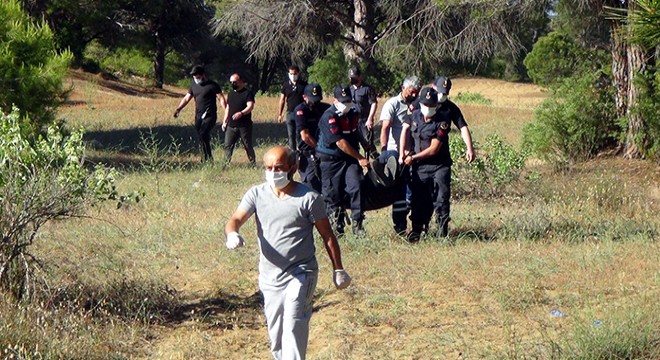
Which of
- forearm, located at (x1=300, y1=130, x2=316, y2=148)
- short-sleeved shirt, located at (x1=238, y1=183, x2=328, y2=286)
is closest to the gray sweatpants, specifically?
short-sleeved shirt, located at (x1=238, y1=183, x2=328, y2=286)

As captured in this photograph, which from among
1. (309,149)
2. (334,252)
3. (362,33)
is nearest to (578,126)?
(309,149)

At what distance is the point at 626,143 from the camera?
15711 mm

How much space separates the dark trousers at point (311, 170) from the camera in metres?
10.3

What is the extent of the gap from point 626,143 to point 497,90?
4154 cm

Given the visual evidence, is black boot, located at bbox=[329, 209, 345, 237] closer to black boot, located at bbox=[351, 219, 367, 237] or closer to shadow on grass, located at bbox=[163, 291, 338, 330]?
black boot, located at bbox=[351, 219, 367, 237]

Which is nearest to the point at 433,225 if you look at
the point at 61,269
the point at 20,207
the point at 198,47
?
the point at 61,269

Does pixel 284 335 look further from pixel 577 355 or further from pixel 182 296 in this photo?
pixel 182 296

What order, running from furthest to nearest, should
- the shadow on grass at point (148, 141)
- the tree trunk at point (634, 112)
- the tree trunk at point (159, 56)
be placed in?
the tree trunk at point (159, 56) < the shadow on grass at point (148, 141) < the tree trunk at point (634, 112)

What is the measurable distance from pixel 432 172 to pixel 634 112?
21.4ft

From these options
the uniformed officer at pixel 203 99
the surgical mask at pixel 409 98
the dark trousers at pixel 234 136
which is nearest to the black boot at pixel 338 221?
the surgical mask at pixel 409 98

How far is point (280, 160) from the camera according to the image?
5.86m

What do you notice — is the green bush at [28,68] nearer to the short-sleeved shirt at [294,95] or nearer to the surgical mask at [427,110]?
the short-sleeved shirt at [294,95]

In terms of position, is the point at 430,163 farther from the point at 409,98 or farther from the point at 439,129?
the point at 409,98

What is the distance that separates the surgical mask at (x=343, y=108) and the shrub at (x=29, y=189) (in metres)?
2.71
